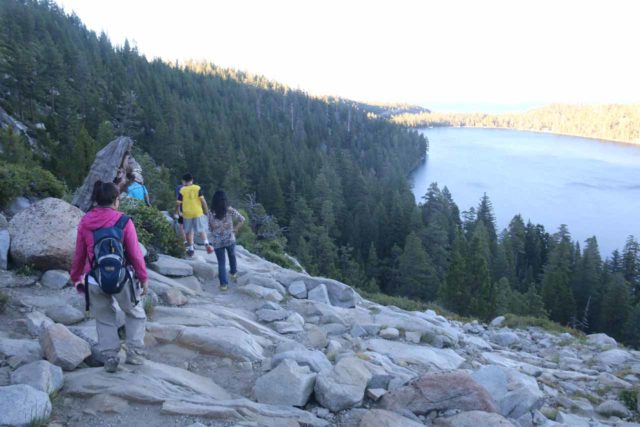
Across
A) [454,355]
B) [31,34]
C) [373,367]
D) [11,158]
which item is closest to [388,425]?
[373,367]

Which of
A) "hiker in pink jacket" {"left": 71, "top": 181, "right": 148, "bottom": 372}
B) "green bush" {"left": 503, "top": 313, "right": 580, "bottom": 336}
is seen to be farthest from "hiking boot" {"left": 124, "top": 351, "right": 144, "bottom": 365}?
"green bush" {"left": 503, "top": 313, "right": 580, "bottom": 336}

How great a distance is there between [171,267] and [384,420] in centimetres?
598

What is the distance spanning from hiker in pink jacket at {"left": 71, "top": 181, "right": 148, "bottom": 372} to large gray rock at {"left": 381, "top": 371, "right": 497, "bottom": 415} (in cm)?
305

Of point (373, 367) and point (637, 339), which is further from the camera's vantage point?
point (637, 339)

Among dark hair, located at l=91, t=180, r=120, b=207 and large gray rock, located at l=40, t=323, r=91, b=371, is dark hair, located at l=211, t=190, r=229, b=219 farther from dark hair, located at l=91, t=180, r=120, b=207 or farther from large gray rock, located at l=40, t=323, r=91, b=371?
dark hair, located at l=91, t=180, r=120, b=207

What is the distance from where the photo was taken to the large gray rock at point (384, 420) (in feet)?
15.7

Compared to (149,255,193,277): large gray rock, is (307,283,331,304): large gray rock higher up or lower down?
lower down

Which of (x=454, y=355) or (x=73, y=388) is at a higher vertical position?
(x=73, y=388)

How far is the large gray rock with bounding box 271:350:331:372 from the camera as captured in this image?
6050mm

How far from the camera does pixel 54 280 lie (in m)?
7.30

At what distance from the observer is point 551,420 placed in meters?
6.47

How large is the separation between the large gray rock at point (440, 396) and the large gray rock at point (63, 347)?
342 centimetres

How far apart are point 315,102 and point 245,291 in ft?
442

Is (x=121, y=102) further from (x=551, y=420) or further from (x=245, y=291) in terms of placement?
(x=551, y=420)
